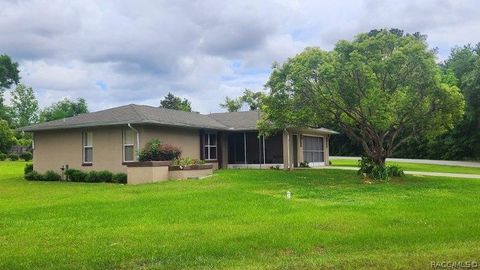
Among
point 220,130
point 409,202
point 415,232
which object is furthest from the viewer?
point 220,130

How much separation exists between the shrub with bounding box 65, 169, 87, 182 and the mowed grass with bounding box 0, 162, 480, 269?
7.00 metres

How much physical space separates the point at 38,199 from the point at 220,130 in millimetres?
14468

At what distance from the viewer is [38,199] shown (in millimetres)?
15266

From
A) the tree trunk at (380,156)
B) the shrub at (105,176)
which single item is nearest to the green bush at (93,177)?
the shrub at (105,176)

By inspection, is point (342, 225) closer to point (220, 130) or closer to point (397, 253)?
point (397, 253)

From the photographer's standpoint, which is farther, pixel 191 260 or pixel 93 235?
pixel 93 235

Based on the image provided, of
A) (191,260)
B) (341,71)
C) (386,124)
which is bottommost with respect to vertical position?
(191,260)

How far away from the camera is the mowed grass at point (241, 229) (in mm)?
6688

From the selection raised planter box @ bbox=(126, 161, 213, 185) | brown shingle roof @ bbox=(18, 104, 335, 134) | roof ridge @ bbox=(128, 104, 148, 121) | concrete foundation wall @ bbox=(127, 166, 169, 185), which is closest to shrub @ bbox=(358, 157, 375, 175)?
raised planter box @ bbox=(126, 161, 213, 185)

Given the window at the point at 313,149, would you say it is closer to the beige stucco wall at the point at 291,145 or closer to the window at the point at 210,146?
the beige stucco wall at the point at 291,145

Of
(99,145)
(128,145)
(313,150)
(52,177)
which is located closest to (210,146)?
(128,145)

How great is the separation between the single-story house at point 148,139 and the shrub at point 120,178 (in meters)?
1.11

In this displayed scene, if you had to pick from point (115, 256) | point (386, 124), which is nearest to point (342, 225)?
point (115, 256)

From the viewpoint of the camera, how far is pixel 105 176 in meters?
22.4
